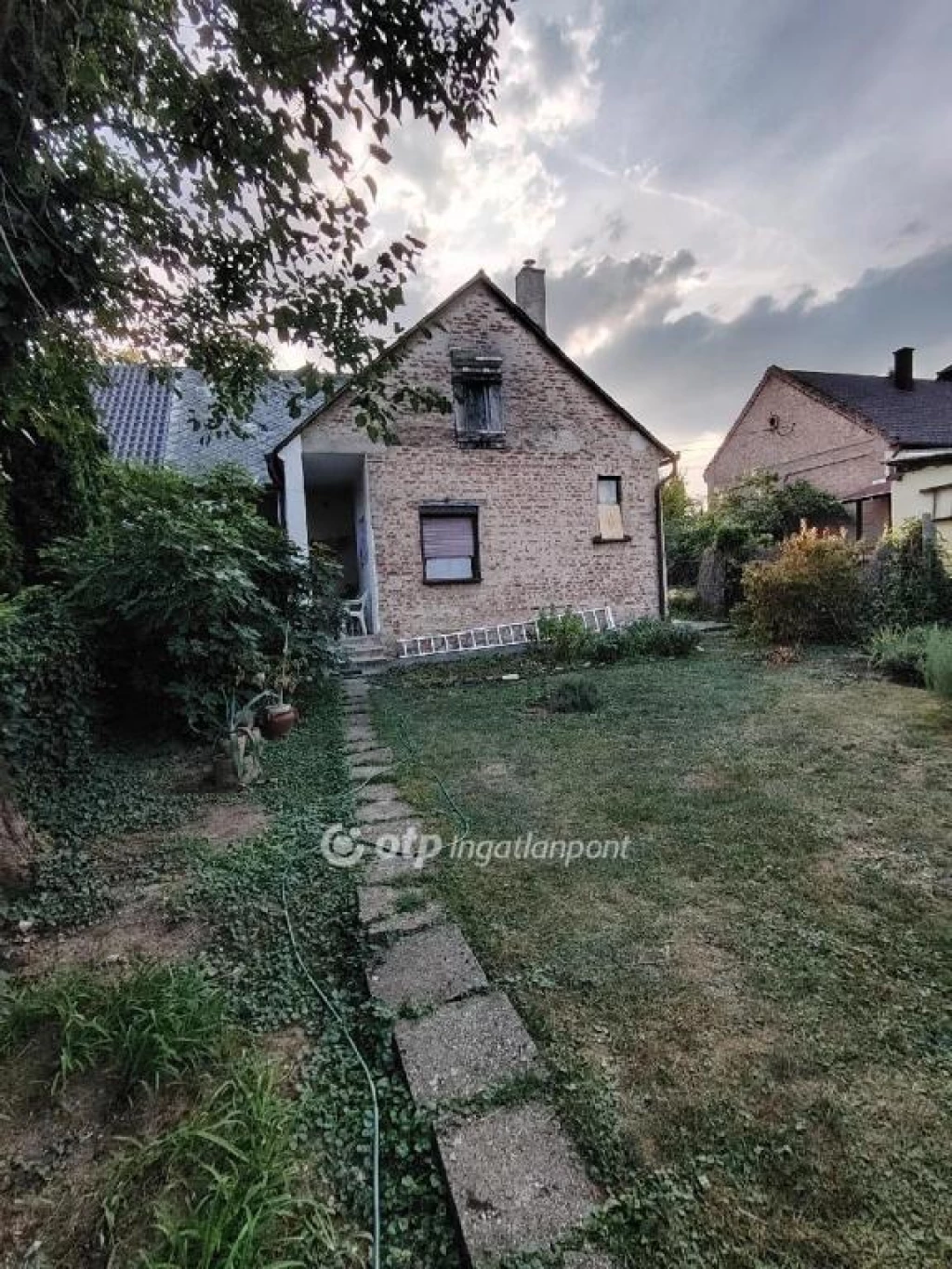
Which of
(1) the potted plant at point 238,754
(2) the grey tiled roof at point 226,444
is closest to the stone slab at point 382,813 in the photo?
(1) the potted plant at point 238,754

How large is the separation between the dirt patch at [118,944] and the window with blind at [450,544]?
7.91m

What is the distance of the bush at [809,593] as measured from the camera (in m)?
8.60

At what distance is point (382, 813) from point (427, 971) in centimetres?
154

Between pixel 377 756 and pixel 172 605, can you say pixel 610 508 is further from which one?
pixel 172 605

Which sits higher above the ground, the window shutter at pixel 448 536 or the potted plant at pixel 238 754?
the window shutter at pixel 448 536

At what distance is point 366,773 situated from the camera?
13.9 ft

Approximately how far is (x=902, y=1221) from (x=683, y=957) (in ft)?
2.91

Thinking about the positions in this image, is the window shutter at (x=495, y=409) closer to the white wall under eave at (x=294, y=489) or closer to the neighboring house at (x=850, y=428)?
the white wall under eave at (x=294, y=489)

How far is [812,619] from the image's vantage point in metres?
9.01

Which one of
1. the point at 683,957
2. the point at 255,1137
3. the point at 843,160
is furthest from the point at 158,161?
the point at 843,160

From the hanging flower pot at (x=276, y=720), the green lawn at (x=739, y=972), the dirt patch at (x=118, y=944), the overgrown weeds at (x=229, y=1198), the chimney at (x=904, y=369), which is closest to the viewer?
the overgrown weeds at (x=229, y=1198)

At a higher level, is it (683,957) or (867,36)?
(867,36)

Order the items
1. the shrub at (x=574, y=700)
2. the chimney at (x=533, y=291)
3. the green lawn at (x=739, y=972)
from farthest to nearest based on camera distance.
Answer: the chimney at (x=533, y=291)
the shrub at (x=574, y=700)
the green lawn at (x=739, y=972)

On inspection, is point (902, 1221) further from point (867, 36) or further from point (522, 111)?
point (867, 36)
